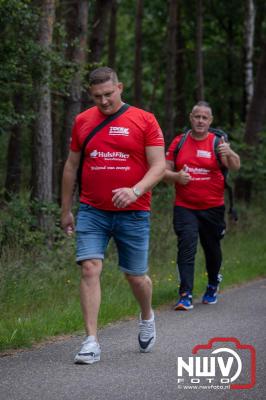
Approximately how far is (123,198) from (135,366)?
124 cm

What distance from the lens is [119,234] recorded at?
7.89m

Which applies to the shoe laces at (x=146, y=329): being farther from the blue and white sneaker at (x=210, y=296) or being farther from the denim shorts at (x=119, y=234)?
the blue and white sneaker at (x=210, y=296)

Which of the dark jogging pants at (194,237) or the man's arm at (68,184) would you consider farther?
the dark jogging pants at (194,237)

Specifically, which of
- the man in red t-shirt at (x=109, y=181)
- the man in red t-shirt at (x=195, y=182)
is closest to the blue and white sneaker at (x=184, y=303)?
the man in red t-shirt at (x=195, y=182)

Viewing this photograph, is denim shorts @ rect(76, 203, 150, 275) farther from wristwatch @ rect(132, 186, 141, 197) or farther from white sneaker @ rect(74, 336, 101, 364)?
white sneaker @ rect(74, 336, 101, 364)

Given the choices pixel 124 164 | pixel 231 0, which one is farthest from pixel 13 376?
pixel 231 0

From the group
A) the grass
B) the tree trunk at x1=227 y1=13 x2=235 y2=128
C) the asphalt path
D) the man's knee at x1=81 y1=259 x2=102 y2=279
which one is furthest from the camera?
the tree trunk at x1=227 y1=13 x2=235 y2=128

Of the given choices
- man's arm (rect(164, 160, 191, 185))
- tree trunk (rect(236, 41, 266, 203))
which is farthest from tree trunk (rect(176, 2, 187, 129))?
man's arm (rect(164, 160, 191, 185))

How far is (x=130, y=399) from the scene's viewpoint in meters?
6.24

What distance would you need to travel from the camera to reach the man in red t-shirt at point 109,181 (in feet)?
25.1

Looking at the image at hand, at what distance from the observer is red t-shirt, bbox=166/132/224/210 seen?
10922mm

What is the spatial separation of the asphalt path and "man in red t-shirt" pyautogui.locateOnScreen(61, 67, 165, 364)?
31 cm

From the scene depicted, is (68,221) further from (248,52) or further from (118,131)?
(248,52)
